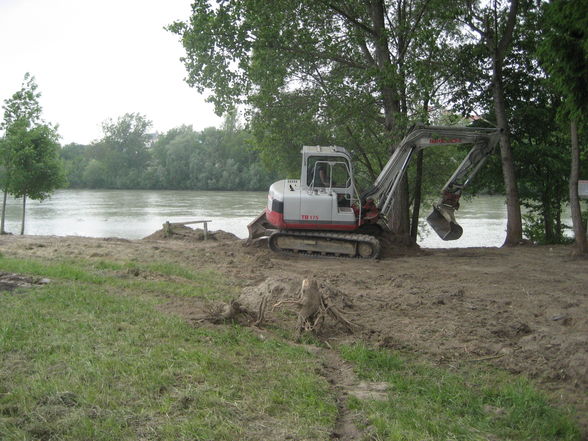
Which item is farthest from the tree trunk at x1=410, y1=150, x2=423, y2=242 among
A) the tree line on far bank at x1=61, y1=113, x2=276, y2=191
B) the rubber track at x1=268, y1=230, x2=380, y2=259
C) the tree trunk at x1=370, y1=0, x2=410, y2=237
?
the tree line on far bank at x1=61, y1=113, x2=276, y2=191

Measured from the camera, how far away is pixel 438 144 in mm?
14219

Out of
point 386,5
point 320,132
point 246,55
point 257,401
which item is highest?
point 386,5

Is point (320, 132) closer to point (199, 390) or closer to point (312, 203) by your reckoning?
point (312, 203)

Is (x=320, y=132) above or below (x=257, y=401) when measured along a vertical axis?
above

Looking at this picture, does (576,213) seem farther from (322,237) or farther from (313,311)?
(313,311)

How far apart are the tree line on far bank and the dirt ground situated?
38.0 meters

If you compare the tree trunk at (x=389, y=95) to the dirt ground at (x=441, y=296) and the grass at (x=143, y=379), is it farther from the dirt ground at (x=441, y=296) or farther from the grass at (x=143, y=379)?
the grass at (x=143, y=379)

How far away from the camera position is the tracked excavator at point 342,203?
44.2ft

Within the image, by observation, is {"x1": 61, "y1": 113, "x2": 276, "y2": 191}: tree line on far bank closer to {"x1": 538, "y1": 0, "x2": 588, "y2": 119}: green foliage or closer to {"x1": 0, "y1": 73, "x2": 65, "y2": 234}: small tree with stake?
{"x1": 0, "y1": 73, "x2": 65, "y2": 234}: small tree with stake

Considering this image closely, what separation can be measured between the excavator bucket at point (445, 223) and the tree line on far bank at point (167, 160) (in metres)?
37.2

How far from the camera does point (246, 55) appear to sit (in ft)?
53.1

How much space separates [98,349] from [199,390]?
4.80 ft

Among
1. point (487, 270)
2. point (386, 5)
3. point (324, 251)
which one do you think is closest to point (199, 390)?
point (487, 270)

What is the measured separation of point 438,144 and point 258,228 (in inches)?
207
